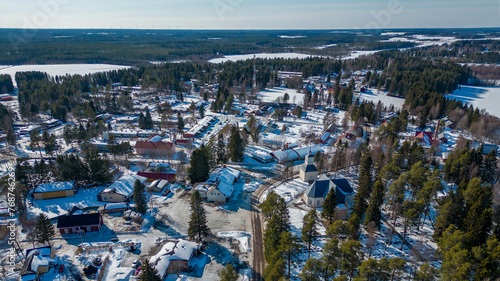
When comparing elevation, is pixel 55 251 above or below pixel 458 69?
below

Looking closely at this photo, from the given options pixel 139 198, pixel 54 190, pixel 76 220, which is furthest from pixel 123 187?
pixel 54 190

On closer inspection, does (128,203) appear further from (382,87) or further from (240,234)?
(382,87)

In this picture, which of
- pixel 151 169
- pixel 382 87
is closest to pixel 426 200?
pixel 151 169

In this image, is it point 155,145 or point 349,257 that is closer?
point 349,257

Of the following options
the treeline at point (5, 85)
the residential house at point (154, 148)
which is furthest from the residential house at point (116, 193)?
the treeline at point (5, 85)

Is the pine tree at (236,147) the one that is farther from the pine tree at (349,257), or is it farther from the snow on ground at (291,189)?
the pine tree at (349,257)

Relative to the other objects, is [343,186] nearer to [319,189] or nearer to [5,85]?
[319,189]
